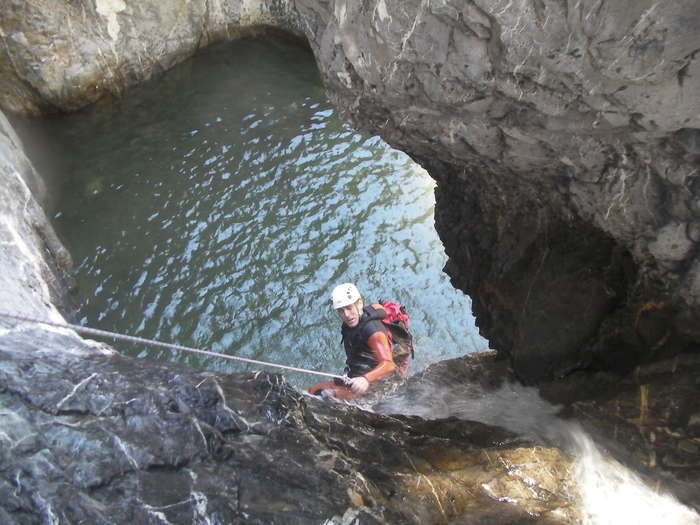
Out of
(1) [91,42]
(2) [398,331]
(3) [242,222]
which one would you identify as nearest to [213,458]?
(2) [398,331]

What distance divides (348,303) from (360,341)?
525 mm

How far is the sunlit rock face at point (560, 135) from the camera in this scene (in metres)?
3.34

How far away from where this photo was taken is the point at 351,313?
6820 millimetres

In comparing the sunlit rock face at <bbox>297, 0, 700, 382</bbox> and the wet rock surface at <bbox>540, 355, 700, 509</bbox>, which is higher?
the sunlit rock face at <bbox>297, 0, 700, 382</bbox>

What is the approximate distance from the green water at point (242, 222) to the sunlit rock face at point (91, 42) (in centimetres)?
56

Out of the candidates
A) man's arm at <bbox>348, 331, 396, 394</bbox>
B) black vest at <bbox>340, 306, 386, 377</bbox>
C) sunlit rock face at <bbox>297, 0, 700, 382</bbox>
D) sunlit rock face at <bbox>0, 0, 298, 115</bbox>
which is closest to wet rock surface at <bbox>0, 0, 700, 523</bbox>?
sunlit rock face at <bbox>297, 0, 700, 382</bbox>

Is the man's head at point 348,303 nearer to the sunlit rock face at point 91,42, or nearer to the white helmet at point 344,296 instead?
the white helmet at point 344,296

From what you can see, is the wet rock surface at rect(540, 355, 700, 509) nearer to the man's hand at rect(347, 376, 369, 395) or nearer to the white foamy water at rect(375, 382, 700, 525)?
the white foamy water at rect(375, 382, 700, 525)

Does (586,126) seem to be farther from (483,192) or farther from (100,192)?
(100,192)

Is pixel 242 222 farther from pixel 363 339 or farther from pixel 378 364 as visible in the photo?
pixel 378 364

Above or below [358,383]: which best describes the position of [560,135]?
above

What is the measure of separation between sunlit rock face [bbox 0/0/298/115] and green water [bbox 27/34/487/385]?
56cm

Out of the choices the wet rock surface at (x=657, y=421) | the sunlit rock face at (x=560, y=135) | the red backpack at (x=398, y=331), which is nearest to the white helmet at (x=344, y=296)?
the red backpack at (x=398, y=331)

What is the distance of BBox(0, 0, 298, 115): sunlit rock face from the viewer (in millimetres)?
Answer: 12594
